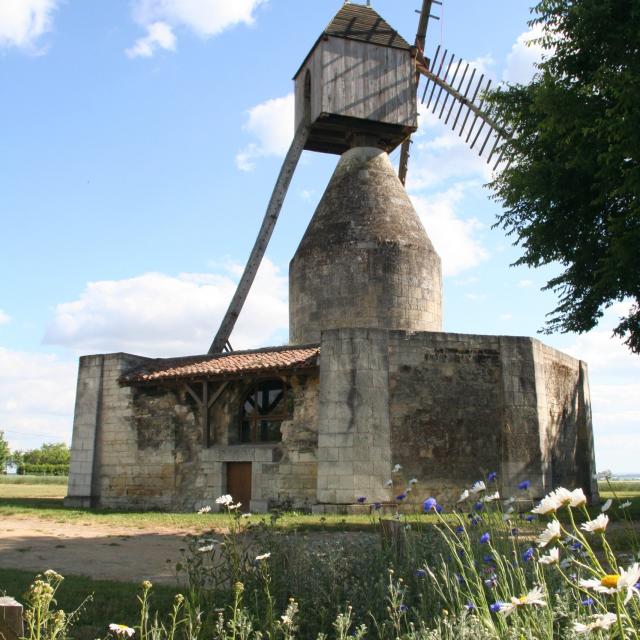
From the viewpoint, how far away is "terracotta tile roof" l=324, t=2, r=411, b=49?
61.5 ft

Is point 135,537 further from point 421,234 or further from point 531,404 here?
point 421,234

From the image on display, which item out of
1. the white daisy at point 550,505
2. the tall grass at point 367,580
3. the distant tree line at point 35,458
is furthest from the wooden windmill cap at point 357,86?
the distant tree line at point 35,458

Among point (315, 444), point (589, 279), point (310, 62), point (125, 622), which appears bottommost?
point (125, 622)

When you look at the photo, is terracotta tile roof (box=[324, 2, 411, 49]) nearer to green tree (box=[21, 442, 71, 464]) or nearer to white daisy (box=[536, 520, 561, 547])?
white daisy (box=[536, 520, 561, 547])

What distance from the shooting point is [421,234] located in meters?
17.3

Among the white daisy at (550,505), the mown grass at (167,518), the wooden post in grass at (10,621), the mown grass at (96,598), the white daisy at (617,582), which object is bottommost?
the mown grass at (96,598)

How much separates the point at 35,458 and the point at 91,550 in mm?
58808

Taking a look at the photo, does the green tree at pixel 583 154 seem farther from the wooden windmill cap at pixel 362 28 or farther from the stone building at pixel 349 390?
the wooden windmill cap at pixel 362 28

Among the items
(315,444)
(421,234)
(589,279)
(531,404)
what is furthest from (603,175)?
(421,234)

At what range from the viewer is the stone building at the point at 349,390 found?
13.6 m

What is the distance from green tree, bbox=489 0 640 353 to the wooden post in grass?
291 inches

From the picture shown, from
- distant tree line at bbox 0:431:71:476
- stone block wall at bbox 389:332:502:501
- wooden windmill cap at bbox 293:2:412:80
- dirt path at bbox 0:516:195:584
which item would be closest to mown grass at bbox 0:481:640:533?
dirt path at bbox 0:516:195:584

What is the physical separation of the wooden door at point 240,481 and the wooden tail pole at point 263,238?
11.4 feet

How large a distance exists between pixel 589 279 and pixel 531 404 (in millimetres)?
4521
